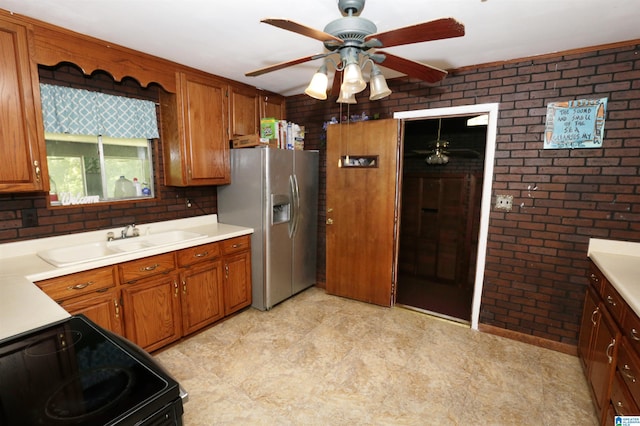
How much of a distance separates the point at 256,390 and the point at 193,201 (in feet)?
6.44

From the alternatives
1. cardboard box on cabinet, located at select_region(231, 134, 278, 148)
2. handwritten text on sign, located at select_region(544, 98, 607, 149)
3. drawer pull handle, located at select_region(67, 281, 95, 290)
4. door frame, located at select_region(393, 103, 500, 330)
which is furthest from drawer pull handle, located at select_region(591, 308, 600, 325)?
drawer pull handle, located at select_region(67, 281, 95, 290)

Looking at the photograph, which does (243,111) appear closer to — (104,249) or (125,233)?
(125,233)

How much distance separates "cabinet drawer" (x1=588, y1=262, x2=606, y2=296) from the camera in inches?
80.2

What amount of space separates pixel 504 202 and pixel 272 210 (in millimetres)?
2087

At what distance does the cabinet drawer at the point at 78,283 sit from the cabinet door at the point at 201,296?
1.87ft

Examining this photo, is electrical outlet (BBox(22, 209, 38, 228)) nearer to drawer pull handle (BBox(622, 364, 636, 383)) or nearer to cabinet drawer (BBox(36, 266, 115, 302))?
cabinet drawer (BBox(36, 266, 115, 302))

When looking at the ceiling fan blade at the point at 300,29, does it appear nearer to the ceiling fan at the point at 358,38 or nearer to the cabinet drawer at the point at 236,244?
the ceiling fan at the point at 358,38

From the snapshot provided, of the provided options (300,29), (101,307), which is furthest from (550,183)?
(101,307)

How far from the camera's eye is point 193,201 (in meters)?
3.30

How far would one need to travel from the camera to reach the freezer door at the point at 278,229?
3113 millimetres

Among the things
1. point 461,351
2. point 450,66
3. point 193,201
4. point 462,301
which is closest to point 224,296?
point 193,201

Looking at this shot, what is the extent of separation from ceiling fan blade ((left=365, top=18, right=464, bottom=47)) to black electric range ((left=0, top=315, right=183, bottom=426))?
1.53 m

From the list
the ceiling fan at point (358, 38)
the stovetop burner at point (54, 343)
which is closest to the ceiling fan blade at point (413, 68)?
the ceiling fan at point (358, 38)

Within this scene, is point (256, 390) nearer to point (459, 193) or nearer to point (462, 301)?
point (462, 301)
